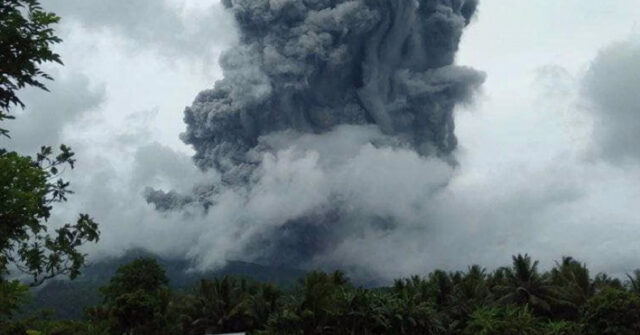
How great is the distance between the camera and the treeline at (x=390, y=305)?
4609 cm

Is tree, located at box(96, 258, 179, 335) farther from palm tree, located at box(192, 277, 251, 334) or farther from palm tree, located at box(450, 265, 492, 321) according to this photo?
palm tree, located at box(450, 265, 492, 321)

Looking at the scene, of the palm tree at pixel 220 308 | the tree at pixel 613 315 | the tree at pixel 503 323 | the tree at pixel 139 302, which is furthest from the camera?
the palm tree at pixel 220 308

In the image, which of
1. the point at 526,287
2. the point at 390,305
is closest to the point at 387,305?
the point at 390,305

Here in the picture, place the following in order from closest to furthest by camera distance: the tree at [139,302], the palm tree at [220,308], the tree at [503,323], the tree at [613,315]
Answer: the tree at [613,315] < the tree at [503,323] < the tree at [139,302] < the palm tree at [220,308]

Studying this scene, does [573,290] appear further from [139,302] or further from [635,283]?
[139,302]

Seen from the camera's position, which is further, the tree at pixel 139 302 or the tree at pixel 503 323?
the tree at pixel 139 302

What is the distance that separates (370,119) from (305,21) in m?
31.7

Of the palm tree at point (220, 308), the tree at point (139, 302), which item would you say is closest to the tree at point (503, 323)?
the palm tree at point (220, 308)

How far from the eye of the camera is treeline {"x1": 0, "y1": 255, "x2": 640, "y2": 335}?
151 ft

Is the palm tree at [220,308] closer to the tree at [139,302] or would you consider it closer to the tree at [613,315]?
the tree at [139,302]

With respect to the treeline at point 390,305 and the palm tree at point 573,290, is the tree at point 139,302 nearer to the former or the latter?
the treeline at point 390,305

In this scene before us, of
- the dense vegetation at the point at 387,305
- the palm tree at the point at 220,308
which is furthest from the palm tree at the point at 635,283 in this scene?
the palm tree at the point at 220,308

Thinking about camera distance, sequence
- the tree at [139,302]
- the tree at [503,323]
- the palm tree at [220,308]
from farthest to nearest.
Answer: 1. the palm tree at [220,308]
2. the tree at [139,302]
3. the tree at [503,323]

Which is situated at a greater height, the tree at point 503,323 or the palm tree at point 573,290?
the palm tree at point 573,290
